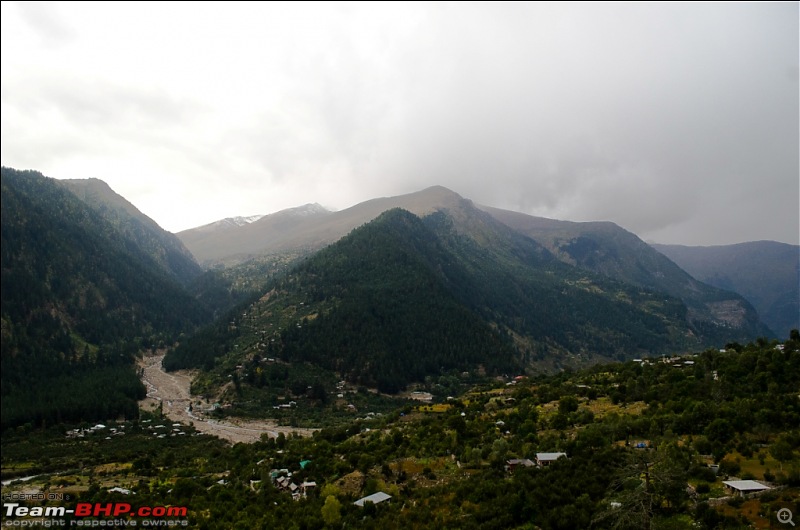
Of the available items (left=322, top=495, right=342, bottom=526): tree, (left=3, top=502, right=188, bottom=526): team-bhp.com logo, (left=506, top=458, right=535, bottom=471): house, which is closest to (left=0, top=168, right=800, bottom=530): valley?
(left=322, top=495, right=342, bottom=526): tree

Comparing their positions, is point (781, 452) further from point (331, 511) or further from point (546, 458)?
point (331, 511)

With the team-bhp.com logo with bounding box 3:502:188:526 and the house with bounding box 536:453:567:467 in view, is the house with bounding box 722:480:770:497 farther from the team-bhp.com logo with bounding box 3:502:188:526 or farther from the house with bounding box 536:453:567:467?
the team-bhp.com logo with bounding box 3:502:188:526

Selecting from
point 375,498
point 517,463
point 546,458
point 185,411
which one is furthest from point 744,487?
point 185,411

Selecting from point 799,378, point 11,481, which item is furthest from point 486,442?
point 11,481

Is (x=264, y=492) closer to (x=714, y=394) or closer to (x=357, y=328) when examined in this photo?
(x=714, y=394)

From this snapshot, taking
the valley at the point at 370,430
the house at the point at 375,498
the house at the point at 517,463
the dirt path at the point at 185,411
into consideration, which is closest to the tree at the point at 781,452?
the valley at the point at 370,430
